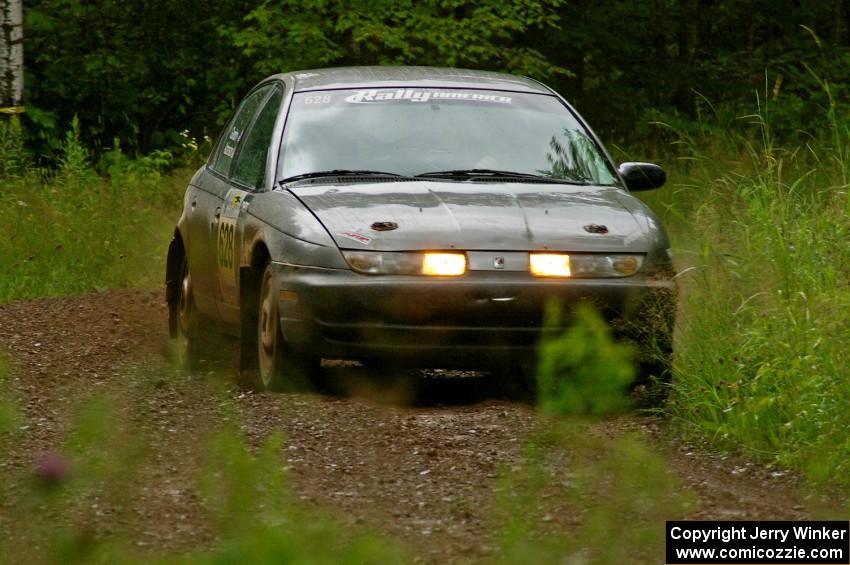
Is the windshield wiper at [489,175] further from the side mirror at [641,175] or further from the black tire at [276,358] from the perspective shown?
the black tire at [276,358]

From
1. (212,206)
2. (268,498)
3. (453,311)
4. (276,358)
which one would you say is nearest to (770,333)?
(453,311)

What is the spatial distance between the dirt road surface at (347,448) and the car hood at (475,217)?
0.72 metres

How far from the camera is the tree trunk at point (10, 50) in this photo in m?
17.6

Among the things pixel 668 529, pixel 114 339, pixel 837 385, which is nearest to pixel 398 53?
pixel 114 339

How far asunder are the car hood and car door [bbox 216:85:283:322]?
487 mm

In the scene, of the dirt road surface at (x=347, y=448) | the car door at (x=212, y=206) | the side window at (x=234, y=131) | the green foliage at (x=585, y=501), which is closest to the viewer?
the green foliage at (x=585, y=501)

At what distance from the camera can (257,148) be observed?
8.73 meters

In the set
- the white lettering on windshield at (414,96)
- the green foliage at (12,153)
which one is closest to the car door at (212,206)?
the white lettering on windshield at (414,96)

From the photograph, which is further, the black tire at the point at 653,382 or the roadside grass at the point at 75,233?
the roadside grass at the point at 75,233

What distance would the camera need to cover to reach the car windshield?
27.0ft

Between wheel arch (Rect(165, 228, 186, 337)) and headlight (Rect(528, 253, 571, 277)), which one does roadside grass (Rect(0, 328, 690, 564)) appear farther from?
wheel arch (Rect(165, 228, 186, 337))

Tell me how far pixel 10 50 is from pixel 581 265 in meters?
11.9

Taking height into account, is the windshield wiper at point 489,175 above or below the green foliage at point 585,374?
above

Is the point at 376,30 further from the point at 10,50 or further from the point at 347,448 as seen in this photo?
the point at 347,448
